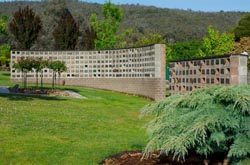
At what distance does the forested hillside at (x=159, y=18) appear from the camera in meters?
69.8

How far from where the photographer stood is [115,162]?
6.20m

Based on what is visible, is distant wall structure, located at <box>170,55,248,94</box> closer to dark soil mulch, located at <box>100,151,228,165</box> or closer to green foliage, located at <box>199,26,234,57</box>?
dark soil mulch, located at <box>100,151,228,165</box>

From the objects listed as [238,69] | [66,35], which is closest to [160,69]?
[238,69]

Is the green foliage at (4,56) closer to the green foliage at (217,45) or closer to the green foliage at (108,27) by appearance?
Result: the green foliage at (108,27)

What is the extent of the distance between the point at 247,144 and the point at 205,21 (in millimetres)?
85191

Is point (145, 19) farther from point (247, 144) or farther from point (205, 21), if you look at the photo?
point (247, 144)

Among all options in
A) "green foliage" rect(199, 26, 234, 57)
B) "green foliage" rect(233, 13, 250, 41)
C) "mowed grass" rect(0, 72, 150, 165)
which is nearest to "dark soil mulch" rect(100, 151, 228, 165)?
"mowed grass" rect(0, 72, 150, 165)

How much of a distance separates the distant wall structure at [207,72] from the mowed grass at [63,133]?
1812 millimetres

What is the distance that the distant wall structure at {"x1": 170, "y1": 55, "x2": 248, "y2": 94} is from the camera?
9734 millimetres

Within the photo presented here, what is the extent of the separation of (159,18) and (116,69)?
2511 inches

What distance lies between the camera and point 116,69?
2342 centimetres

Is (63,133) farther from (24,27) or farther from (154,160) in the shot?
(24,27)

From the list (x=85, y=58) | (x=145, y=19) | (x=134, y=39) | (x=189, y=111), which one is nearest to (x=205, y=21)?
(x=145, y=19)

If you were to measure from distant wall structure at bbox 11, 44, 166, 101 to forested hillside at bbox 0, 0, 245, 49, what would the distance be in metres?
35.0
